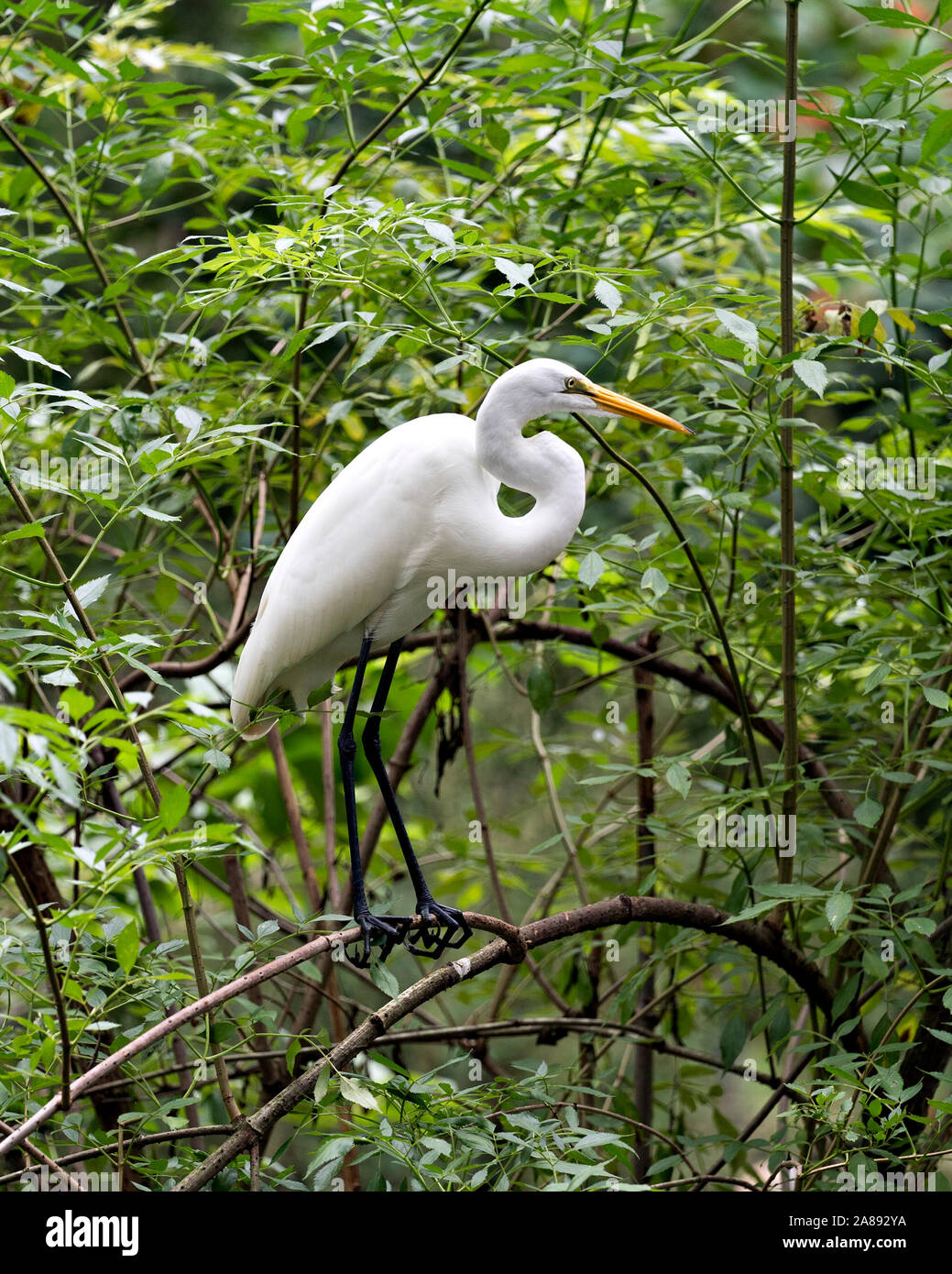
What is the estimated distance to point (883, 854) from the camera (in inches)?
68.5

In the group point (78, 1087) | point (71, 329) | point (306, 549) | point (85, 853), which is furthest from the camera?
point (71, 329)

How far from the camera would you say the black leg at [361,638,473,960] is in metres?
1.65

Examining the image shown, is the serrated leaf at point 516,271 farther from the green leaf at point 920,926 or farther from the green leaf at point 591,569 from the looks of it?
the green leaf at point 920,926

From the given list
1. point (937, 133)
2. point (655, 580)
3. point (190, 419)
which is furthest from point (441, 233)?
point (937, 133)

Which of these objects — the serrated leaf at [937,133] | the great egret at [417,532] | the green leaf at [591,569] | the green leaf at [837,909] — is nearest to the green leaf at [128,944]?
the great egret at [417,532]

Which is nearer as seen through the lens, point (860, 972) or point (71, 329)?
point (860, 972)

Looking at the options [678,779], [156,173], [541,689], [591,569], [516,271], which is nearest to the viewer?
[516,271]

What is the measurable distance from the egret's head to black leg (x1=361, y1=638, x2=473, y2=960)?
1.56 feet

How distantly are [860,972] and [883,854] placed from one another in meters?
0.19

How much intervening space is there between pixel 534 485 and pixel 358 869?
59cm

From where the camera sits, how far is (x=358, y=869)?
5.45ft

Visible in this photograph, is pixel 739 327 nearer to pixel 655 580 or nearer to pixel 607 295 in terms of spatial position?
pixel 607 295

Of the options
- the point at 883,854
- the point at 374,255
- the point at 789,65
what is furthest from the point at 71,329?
the point at 883,854
